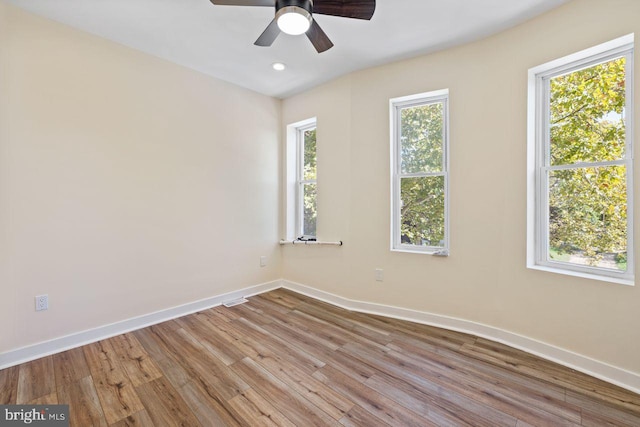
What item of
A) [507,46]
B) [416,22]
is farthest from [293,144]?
[507,46]

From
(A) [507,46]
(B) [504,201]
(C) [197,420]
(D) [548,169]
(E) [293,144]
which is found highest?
(A) [507,46]

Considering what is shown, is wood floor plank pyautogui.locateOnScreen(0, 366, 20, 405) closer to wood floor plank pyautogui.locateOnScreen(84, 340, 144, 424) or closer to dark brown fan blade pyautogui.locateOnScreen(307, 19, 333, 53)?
wood floor plank pyautogui.locateOnScreen(84, 340, 144, 424)

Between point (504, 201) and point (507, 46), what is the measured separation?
1.31 metres

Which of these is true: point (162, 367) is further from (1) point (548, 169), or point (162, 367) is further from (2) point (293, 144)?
(1) point (548, 169)

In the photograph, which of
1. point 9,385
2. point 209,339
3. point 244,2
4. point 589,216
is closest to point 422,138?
point 589,216

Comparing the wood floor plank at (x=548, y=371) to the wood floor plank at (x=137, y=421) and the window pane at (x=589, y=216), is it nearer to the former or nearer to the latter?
the window pane at (x=589, y=216)

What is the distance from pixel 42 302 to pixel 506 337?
383 cm

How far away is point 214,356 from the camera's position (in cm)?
219

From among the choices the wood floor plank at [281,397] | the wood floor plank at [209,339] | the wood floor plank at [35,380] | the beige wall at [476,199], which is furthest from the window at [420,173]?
the wood floor plank at [35,380]

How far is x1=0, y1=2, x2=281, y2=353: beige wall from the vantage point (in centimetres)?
210

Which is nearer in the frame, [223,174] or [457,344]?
[457,344]

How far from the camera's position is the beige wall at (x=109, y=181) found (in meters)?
2.10

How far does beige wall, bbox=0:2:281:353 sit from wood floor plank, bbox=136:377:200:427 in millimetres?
1093

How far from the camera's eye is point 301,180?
3988 millimetres
